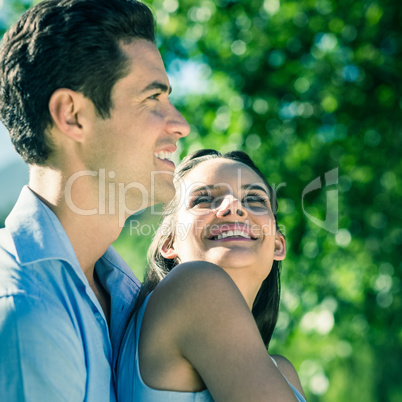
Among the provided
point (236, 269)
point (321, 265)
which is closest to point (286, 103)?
point (321, 265)

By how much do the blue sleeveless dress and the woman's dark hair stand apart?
0.67 m

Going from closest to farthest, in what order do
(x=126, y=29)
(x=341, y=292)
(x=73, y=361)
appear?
(x=73, y=361), (x=126, y=29), (x=341, y=292)

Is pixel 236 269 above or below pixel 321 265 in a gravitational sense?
above

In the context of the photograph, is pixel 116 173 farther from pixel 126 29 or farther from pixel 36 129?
pixel 126 29

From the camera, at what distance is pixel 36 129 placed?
7.34 feet

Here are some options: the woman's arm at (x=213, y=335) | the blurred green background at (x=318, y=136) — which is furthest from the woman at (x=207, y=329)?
the blurred green background at (x=318, y=136)

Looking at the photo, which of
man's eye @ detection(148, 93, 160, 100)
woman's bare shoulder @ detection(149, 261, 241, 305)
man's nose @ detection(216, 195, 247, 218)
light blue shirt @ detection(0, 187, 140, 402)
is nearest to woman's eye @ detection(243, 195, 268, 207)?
man's nose @ detection(216, 195, 247, 218)

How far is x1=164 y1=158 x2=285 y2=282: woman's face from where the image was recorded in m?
2.70

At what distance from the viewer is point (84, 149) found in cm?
225

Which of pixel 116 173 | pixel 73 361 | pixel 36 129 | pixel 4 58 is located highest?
pixel 4 58

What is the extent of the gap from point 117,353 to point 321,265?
413 cm

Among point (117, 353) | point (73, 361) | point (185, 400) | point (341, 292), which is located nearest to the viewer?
point (73, 361)

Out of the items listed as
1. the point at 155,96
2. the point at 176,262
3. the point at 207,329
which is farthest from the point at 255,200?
the point at 207,329

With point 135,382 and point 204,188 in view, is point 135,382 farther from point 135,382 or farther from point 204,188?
point 204,188
